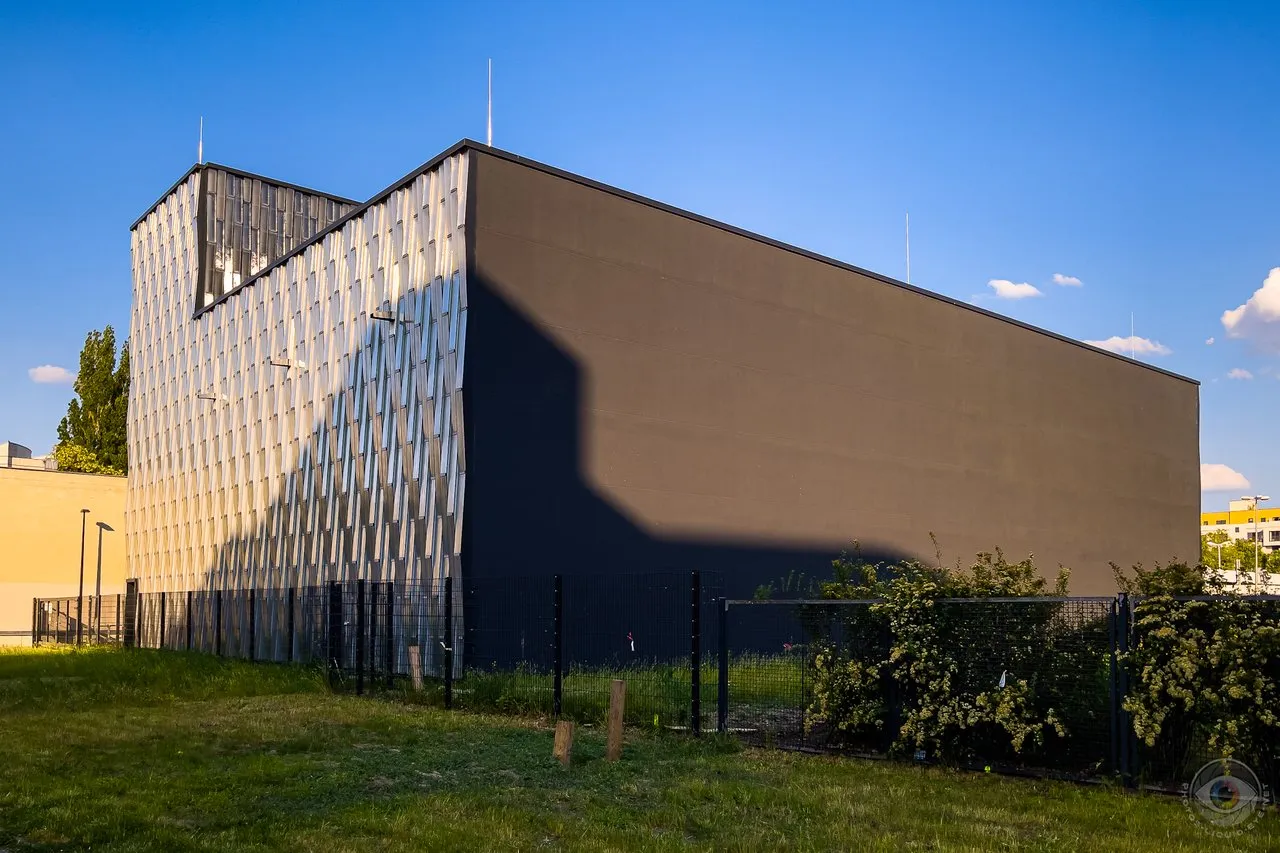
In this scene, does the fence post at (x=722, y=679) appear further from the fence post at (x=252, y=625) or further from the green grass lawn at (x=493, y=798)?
the fence post at (x=252, y=625)

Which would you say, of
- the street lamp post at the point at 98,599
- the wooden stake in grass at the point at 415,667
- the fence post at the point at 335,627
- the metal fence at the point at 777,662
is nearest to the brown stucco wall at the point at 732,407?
the metal fence at the point at 777,662

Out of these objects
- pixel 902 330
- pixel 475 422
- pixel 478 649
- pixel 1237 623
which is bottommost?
pixel 478 649

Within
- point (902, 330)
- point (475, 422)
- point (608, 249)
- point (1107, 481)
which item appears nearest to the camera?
point (475, 422)

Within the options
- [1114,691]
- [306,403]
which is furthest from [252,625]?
[1114,691]

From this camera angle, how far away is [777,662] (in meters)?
15.4

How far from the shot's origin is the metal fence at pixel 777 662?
11781 mm

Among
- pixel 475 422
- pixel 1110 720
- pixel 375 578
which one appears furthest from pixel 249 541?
pixel 1110 720

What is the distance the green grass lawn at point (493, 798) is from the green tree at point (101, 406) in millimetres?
63816

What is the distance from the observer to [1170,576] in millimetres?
11953

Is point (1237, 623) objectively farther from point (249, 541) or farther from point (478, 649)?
point (249, 541)

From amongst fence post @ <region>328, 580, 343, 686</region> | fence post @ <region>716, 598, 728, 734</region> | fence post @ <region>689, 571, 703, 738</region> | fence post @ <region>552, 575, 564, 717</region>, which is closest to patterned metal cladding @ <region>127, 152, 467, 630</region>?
fence post @ <region>328, 580, 343, 686</region>

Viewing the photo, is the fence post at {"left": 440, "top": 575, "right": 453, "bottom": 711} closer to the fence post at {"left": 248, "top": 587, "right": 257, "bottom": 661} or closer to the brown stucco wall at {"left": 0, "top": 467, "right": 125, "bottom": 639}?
the fence post at {"left": 248, "top": 587, "right": 257, "bottom": 661}

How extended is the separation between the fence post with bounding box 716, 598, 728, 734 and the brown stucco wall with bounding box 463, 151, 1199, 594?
1111cm

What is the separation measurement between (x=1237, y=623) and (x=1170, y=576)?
39.6 inches
